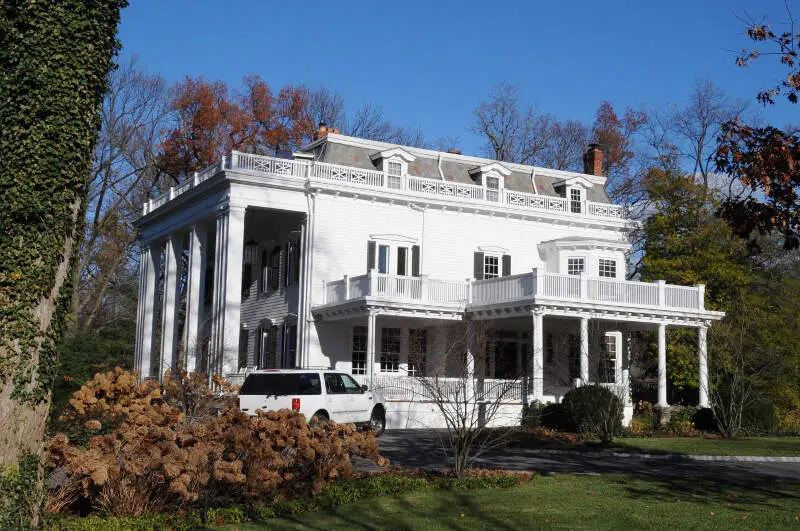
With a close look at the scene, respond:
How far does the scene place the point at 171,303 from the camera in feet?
119

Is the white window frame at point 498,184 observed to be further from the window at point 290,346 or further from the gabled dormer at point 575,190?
the window at point 290,346

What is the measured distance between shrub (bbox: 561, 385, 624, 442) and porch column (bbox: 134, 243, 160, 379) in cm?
1840

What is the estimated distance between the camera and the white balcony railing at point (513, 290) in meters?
29.0

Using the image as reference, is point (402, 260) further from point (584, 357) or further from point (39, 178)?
point (39, 178)

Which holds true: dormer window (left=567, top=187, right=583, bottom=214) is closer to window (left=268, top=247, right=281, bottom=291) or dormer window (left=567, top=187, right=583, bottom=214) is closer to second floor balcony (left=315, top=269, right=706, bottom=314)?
second floor balcony (left=315, top=269, right=706, bottom=314)

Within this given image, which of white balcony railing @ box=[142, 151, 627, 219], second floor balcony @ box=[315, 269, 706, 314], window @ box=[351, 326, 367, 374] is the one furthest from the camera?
window @ box=[351, 326, 367, 374]

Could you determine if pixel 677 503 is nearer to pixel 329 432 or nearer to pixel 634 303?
pixel 329 432

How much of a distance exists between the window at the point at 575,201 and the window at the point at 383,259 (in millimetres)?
9001

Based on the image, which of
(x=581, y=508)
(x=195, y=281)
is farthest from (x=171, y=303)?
(x=581, y=508)

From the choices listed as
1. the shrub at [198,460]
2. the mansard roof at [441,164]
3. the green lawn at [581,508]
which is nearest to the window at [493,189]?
the mansard roof at [441,164]

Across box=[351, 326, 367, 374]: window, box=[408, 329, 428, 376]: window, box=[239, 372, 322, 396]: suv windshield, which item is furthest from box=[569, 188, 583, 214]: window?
box=[239, 372, 322, 396]: suv windshield

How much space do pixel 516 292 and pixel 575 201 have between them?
9678mm

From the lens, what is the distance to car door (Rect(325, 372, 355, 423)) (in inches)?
866

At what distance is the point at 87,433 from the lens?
15.9 meters
